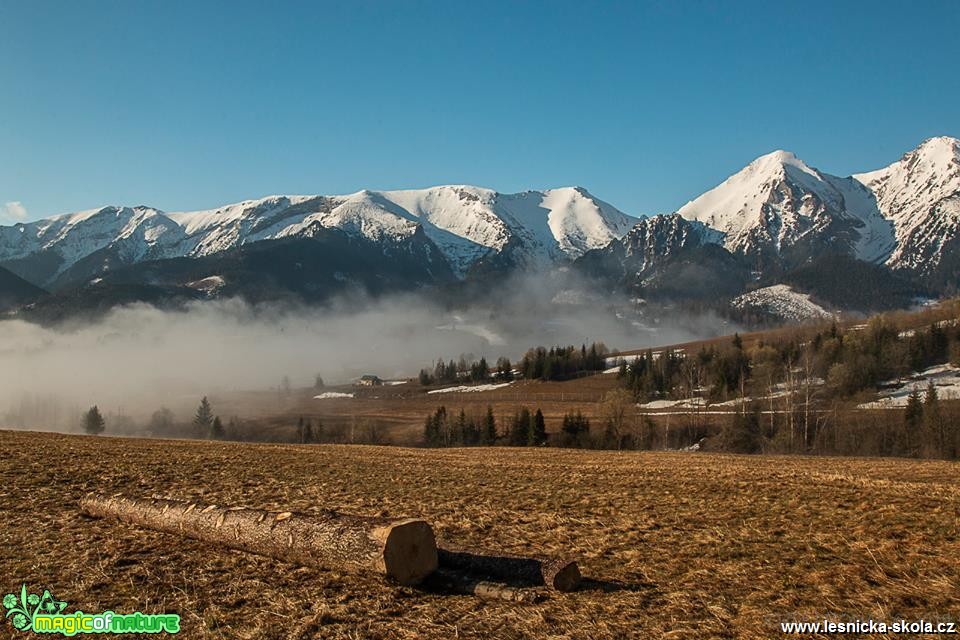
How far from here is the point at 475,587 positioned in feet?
38.0

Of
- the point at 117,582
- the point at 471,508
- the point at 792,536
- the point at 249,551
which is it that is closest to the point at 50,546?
the point at 117,582

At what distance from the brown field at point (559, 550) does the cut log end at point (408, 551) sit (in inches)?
18.5

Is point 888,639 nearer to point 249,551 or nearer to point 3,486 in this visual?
point 249,551

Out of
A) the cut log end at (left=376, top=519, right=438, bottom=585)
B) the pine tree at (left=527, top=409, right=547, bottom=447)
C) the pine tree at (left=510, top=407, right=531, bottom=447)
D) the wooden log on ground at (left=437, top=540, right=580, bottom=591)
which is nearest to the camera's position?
the wooden log on ground at (left=437, top=540, right=580, bottom=591)

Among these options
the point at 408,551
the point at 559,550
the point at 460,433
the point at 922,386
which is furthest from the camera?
the point at 922,386

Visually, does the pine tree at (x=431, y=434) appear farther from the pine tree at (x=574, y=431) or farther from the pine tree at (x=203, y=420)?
the pine tree at (x=203, y=420)

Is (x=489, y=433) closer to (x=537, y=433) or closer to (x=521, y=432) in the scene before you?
(x=521, y=432)

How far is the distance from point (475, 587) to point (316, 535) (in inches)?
145

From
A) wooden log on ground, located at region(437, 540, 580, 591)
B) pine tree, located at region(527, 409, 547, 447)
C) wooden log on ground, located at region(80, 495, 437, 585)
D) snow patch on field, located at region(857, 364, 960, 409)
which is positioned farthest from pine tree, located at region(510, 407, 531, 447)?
wooden log on ground, located at region(437, 540, 580, 591)

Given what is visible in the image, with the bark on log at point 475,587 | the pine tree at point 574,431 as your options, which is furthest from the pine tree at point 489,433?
the bark on log at point 475,587

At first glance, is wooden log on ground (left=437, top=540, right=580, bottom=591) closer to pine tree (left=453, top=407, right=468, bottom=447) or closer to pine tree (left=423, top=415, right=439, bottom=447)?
pine tree (left=453, top=407, right=468, bottom=447)

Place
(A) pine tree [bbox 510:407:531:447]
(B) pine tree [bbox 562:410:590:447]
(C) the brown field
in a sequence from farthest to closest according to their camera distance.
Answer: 1. (A) pine tree [bbox 510:407:531:447]
2. (B) pine tree [bbox 562:410:590:447]
3. (C) the brown field

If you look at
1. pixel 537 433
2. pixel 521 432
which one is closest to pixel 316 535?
pixel 537 433

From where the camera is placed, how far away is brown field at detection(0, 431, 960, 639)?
1008 cm
